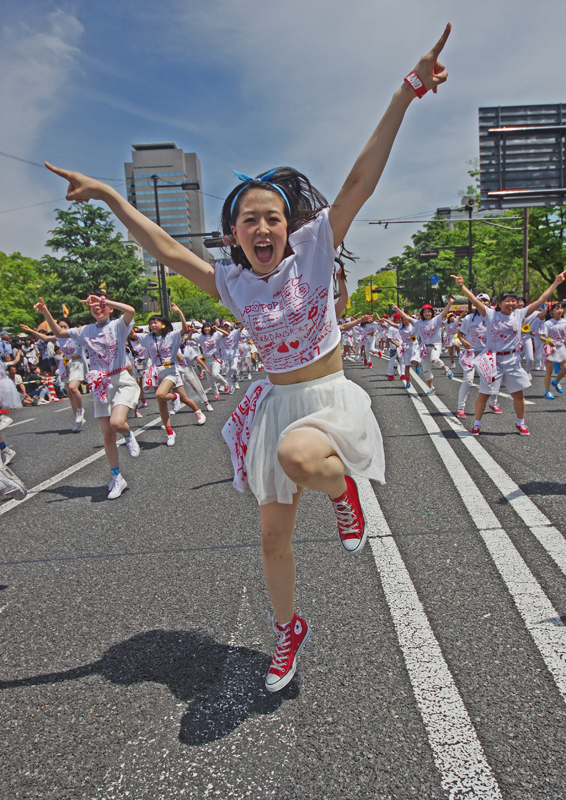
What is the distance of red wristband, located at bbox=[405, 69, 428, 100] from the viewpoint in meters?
2.36

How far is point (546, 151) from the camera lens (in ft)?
50.3

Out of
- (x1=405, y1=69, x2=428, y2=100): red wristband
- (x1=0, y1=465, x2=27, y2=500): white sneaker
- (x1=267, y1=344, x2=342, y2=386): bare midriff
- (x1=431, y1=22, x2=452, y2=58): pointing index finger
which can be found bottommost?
(x1=0, y1=465, x2=27, y2=500): white sneaker

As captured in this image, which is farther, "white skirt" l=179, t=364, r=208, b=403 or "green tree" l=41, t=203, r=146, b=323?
"green tree" l=41, t=203, r=146, b=323

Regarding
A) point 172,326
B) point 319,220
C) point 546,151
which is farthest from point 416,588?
point 546,151

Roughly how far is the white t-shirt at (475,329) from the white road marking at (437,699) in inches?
417

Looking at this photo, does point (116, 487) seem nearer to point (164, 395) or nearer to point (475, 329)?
point (164, 395)

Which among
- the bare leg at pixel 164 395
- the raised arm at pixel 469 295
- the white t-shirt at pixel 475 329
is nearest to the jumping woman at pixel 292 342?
the raised arm at pixel 469 295

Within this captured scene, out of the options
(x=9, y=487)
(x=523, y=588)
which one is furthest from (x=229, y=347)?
(x=523, y=588)

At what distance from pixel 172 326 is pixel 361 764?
941 centimetres

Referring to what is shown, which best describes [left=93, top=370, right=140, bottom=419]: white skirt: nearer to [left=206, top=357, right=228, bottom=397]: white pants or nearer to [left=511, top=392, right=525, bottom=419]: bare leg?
[left=511, top=392, right=525, bottom=419]: bare leg

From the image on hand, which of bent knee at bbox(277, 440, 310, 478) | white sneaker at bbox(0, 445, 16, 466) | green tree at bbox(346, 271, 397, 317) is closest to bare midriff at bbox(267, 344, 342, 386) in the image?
bent knee at bbox(277, 440, 310, 478)

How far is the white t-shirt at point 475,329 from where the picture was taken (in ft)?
43.5

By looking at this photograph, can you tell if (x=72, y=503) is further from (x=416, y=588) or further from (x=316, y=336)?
(x=316, y=336)

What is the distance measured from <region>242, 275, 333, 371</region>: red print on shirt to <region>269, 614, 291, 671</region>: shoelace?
1.13 metres
